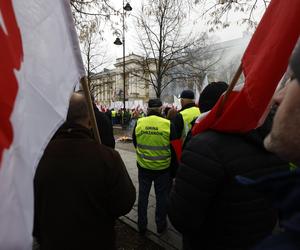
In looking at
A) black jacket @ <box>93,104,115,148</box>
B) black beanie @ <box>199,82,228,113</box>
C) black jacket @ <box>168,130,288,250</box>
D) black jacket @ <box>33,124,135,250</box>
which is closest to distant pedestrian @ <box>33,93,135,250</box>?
black jacket @ <box>33,124,135,250</box>

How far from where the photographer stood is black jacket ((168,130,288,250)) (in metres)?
1.81

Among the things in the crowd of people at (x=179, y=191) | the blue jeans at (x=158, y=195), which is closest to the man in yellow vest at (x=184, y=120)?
the blue jeans at (x=158, y=195)

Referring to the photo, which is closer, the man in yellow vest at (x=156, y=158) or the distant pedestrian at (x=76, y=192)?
the distant pedestrian at (x=76, y=192)

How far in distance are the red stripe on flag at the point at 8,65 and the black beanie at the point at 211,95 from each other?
1.81 metres

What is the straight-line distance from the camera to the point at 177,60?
744 inches

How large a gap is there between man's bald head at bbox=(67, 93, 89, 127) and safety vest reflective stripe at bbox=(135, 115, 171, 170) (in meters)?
2.08

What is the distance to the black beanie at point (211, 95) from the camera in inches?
101

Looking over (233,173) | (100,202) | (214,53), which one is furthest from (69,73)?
(214,53)

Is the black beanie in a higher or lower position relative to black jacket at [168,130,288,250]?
higher

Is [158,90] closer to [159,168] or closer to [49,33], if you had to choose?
[159,168]

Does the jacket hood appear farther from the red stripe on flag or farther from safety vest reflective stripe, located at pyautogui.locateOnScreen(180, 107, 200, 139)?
safety vest reflective stripe, located at pyautogui.locateOnScreen(180, 107, 200, 139)

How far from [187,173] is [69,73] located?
982mm

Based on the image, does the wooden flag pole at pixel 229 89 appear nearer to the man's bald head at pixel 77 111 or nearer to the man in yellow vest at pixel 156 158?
the man's bald head at pixel 77 111

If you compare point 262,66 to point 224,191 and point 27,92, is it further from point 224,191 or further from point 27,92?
point 27,92
